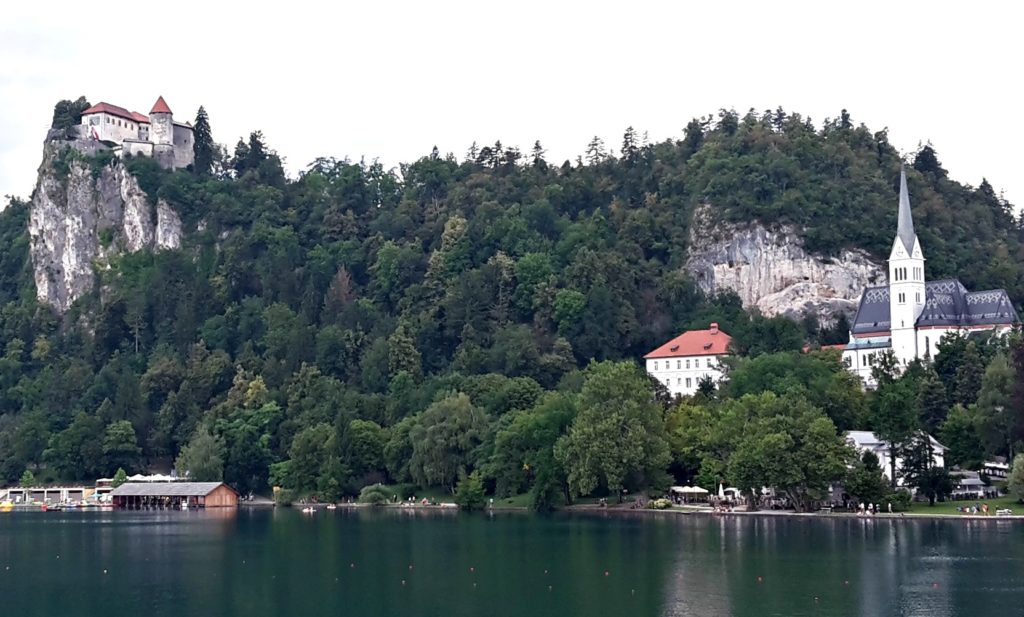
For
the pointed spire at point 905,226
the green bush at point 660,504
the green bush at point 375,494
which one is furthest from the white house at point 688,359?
the green bush at point 660,504

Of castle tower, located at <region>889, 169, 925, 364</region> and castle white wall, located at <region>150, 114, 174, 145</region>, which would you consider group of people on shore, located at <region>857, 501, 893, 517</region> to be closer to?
castle tower, located at <region>889, 169, 925, 364</region>

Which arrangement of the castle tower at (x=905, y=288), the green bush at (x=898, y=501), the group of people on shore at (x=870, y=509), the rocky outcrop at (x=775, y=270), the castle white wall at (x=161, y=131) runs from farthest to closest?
the castle white wall at (x=161, y=131)
the rocky outcrop at (x=775, y=270)
the castle tower at (x=905, y=288)
the green bush at (x=898, y=501)
the group of people on shore at (x=870, y=509)

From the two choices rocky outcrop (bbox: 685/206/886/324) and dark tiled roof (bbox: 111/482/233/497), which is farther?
Result: rocky outcrop (bbox: 685/206/886/324)

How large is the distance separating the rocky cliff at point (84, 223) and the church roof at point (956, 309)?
89.5m

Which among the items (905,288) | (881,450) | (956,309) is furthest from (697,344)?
(881,450)

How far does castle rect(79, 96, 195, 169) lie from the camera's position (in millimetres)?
174750

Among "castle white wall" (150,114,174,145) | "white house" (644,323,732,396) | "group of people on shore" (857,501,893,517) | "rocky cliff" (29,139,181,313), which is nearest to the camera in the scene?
"group of people on shore" (857,501,893,517)

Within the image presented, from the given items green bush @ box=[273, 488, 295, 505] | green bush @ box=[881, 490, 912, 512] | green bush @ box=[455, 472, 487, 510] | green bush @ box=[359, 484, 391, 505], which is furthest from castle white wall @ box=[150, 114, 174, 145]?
green bush @ box=[881, 490, 912, 512]

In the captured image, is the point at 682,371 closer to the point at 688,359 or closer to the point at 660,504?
the point at 688,359

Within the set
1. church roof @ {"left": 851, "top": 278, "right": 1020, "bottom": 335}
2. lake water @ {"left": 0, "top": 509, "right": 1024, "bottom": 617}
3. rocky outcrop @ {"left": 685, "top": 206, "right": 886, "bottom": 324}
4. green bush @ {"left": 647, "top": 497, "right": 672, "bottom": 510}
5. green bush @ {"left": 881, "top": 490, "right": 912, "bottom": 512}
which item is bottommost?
lake water @ {"left": 0, "top": 509, "right": 1024, "bottom": 617}

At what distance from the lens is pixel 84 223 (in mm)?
171375

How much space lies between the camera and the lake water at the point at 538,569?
156ft

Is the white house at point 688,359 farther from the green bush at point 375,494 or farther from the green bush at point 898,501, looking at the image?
the green bush at point 898,501

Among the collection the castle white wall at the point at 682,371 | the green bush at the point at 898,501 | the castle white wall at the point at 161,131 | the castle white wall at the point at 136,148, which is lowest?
the green bush at the point at 898,501
